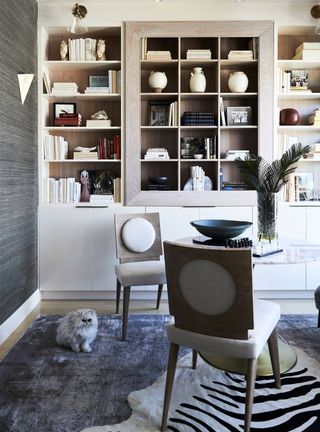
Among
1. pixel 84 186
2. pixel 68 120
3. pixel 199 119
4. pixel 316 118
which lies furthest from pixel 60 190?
pixel 316 118

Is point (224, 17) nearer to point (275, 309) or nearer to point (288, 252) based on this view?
point (288, 252)

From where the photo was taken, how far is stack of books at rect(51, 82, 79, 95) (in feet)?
12.8

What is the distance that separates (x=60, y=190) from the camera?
3.95 meters

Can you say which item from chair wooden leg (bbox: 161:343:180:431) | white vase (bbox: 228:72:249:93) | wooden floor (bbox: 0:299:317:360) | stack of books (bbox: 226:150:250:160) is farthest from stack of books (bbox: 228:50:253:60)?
chair wooden leg (bbox: 161:343:180:431)

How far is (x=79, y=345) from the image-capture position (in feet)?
8.80

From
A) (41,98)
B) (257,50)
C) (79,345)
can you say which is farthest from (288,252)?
(41,98)

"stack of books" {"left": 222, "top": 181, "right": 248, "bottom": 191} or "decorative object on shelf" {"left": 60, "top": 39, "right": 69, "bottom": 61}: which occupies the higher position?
"decorative object on shelf" {"left": 60, "top": 39, "right": 69, "bottom": 61}

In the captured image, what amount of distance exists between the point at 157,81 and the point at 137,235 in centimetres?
153

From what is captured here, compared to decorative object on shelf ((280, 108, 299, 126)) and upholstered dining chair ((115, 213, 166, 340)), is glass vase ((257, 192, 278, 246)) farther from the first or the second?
decorative object on shelf ((280, 108, 299, 126))

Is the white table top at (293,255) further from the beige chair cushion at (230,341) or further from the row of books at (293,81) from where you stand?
the row of books at (293,81)

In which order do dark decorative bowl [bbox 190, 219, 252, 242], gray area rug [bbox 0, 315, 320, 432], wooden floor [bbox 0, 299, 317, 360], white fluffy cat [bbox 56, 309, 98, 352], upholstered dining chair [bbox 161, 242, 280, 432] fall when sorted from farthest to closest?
wooden floor [bbox 0, 299, 317, 360] → white fluffy cat [bbox 56, 309, 98, 352] → dark decorative bowl [bbox 190, 219, 252, 242] → gray area rug [bbox 0, 315, 320, 432] → upholstered dining chair [bbox 161, 242, 280, 432]

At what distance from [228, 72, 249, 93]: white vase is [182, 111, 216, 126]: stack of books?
318 millimetres

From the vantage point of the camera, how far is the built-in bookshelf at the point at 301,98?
3922 millimetres

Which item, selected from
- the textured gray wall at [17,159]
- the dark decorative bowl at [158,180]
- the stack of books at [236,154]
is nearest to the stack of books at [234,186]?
the stack of books at [236,154]
